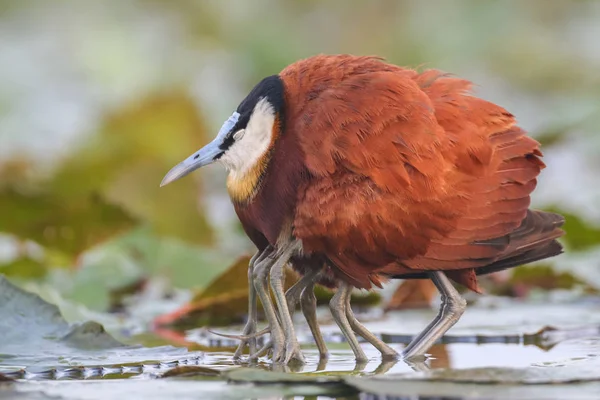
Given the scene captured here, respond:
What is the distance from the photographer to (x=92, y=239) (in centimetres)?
641

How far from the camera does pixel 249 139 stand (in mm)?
4148

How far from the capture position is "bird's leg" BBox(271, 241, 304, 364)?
407 centimetres

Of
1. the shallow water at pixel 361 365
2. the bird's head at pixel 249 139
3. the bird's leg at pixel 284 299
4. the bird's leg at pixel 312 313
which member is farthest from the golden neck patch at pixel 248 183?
the shallow water at pixel 361 365

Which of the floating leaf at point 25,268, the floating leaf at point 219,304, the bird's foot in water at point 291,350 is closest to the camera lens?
the bird's foot in water at point 291,350

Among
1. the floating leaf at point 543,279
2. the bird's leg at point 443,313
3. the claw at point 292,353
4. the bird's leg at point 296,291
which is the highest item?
the floating leaf at point 543,279

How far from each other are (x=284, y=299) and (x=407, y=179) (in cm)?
60

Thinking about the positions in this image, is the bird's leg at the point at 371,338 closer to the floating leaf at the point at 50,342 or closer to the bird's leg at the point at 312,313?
the bird's leg at the point at 312,313

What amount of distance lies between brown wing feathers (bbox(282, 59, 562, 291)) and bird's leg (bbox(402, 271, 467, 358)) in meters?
0.06

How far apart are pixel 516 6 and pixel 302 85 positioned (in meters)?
11.8

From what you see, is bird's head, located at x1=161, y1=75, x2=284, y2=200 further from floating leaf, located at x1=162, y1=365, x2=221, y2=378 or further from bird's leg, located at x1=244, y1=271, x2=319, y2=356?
floating leaf, located at x1=162, y1=365, x2=221, y2=378

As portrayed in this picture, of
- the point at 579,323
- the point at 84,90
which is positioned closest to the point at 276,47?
the point at 84,90

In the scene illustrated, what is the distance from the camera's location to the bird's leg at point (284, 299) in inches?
160

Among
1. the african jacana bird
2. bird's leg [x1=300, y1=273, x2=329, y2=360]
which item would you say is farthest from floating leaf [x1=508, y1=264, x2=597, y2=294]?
bird's leg [x1=300, y1=273, x2=329, y2=360]

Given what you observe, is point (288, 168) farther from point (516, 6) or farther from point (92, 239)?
point (516, 6)
